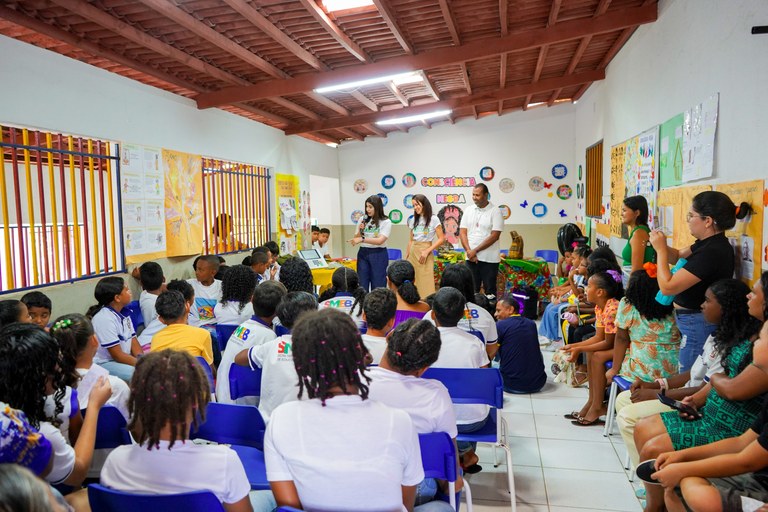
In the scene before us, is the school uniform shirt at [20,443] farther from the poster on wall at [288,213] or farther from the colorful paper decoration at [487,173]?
the colorful paper decoration at [487,173]

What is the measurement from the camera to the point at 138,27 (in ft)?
14.0

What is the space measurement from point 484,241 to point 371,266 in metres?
1.16

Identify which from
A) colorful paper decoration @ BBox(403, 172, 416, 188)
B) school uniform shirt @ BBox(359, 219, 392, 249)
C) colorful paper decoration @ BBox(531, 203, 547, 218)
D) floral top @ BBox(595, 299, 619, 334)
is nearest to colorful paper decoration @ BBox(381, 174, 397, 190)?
colorful paper decoration @ BBox(403, 172, 416, 188)

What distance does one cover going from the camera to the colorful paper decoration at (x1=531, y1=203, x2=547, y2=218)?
9961mm

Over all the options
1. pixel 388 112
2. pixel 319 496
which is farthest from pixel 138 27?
pixel 388 112

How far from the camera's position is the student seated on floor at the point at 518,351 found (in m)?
3.97

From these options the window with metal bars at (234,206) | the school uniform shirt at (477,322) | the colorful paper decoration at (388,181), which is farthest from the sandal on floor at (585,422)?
the colorful paper decoration at (388,181)

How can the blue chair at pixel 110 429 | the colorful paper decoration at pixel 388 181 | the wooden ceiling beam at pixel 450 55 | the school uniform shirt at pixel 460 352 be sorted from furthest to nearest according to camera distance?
1. the colorful paper decoration at pixel 388 181
2. the wooden ceiling beam at pixel 450 55
3. the school uniform shirt at pixel 460 352
4. the blue chair at pixel 110 429

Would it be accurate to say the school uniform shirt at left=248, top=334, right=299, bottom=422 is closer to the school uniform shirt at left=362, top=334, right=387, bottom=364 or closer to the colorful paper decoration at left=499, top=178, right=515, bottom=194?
the school uniform shirt at left=362, top=334, right=387, bottom=364

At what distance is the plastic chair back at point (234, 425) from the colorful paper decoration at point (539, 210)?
28.6ft

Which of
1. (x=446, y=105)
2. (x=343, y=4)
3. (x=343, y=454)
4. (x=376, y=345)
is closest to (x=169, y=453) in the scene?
(x=343, y=454)

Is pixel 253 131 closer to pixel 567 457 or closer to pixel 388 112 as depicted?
pixel 388 112

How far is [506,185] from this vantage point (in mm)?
10070

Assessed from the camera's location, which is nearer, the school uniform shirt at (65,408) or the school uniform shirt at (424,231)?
the school uniform shirt at (65,408)
